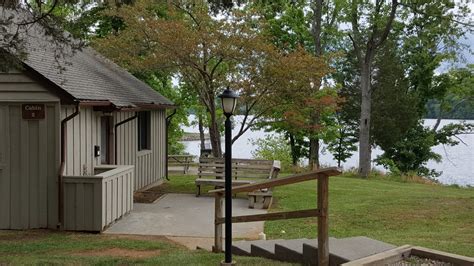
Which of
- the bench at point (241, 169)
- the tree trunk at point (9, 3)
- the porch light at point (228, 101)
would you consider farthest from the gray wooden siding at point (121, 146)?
the porch light at point (228, 101)

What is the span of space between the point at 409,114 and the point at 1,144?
30.7 metres

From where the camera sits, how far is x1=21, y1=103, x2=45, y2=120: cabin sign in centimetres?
859

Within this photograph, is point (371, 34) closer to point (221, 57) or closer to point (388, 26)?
point (388, 26)

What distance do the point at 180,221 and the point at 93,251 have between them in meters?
2.84

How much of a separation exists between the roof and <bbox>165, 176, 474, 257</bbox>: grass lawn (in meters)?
3.19

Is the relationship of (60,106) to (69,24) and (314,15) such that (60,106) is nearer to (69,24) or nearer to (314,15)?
(69,24)

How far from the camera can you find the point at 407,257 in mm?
5016

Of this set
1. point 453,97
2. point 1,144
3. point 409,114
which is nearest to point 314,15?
point 409,114

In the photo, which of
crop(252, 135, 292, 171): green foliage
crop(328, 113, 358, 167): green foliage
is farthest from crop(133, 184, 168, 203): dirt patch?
crop(328, 113, 358, 167): green foliage

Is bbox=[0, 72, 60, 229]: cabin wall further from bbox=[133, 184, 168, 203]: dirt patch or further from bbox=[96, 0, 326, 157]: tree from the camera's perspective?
bbox=[96, 0, 326, 157]: tree

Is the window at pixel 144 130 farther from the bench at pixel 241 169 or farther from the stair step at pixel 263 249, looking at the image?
the stair step at pixel 263 249

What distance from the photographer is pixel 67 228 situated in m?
8.63

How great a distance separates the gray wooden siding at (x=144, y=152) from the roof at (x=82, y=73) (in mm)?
577

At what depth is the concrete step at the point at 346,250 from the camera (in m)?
5.00
